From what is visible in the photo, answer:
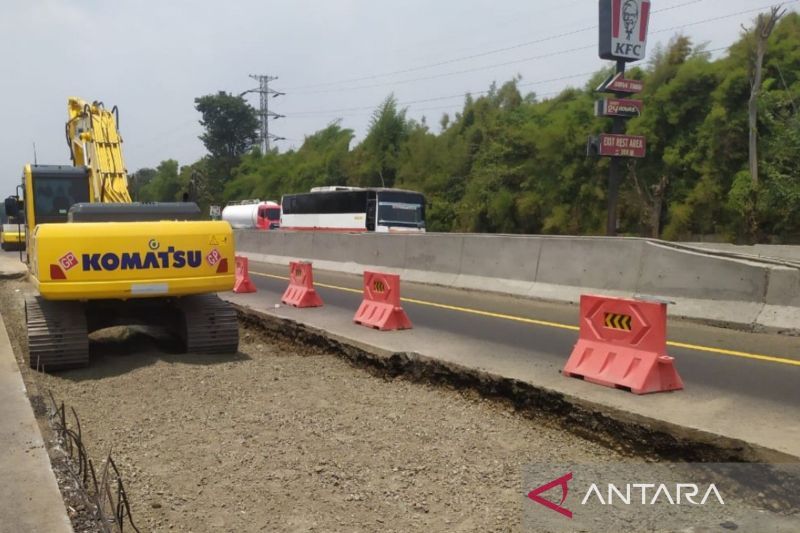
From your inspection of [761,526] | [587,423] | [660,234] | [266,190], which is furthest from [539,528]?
[266,190]

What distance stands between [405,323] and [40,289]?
461 centimetres

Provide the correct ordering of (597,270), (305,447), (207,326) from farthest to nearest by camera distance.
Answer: (597,270) < (207,326) < (305,447)

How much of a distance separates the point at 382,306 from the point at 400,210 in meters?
27.3

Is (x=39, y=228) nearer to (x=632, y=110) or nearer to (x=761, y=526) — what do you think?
(x=761, y=526)

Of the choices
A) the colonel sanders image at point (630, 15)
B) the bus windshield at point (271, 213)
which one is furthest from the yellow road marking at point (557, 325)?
the bus windshield at point (271, 213)

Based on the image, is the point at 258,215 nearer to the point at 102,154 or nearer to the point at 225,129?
the point at 102,154

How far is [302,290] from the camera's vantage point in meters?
13.0

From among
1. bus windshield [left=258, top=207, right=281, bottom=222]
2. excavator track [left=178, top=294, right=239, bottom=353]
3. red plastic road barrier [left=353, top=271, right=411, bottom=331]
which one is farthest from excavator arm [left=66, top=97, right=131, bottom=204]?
bus windshield [left=258, top=207, right=281, bottom=222]

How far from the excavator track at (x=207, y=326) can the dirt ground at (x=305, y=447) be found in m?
0.67

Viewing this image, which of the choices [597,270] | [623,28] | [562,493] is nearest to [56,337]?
[562,493]

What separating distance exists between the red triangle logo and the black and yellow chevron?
206 cm

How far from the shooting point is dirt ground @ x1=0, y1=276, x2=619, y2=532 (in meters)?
4.48

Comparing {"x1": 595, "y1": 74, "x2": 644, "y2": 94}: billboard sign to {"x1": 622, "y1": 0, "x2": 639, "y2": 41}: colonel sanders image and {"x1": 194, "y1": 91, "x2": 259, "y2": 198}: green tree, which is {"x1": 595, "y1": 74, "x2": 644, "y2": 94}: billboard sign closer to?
{"x1": 622, "y1": 0, "x2": 639, "y2": 41}: colonel sanders image

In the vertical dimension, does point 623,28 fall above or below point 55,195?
above
